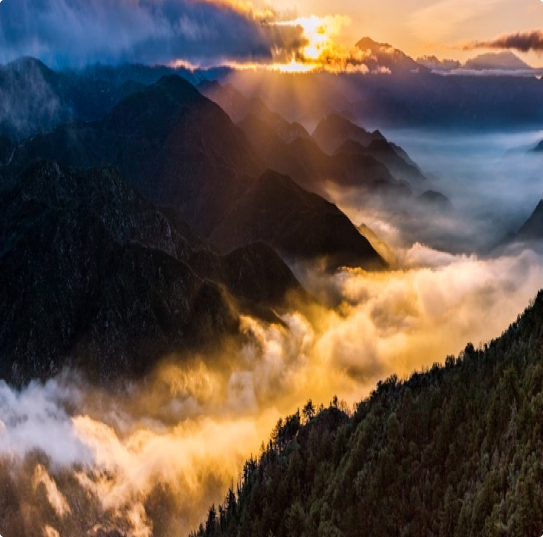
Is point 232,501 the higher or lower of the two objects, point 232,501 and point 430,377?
the lower

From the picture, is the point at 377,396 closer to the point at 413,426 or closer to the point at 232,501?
the point at 413,426

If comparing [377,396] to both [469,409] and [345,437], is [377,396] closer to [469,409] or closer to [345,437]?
[345,437]

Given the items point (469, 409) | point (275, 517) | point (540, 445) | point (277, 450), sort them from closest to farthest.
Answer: point (540, 445)
point (469, 409)
point (275, 517)
point (277, 450)

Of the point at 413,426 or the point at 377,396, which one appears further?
the point at 377,396

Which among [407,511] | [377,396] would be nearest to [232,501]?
[377,396]

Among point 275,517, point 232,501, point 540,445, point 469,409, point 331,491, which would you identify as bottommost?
point 232,501

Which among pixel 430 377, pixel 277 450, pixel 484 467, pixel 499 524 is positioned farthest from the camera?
pixel 277 450
